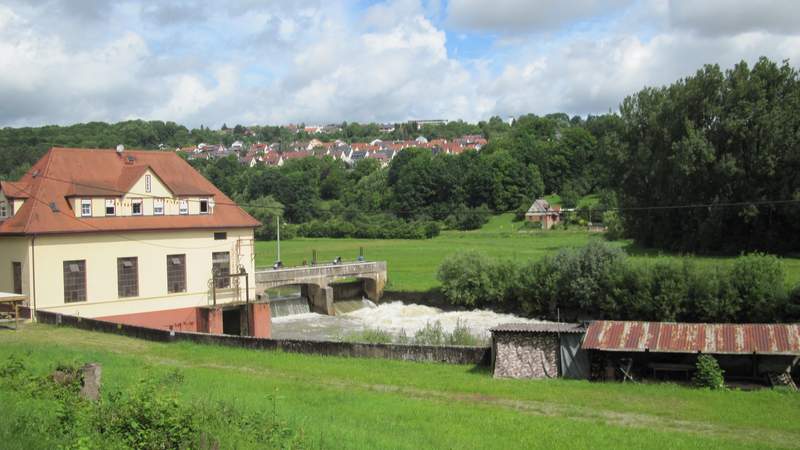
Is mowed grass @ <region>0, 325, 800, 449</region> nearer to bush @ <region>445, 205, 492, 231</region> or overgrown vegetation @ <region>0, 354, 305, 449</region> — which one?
overgrown vegetation @ <region>0, 354, 305, 449</region>

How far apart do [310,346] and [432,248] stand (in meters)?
54.5

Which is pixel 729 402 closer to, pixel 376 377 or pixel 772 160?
pixel 376 377

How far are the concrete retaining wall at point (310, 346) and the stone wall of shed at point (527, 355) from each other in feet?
4.48

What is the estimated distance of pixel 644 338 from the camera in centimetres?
2730

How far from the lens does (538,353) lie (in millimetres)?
28219

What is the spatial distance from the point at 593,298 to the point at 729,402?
25668mm

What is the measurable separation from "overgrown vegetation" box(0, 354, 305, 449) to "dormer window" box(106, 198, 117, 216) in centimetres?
2747

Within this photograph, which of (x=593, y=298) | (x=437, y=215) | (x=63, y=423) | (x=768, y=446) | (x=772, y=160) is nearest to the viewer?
(x=63, y=423)

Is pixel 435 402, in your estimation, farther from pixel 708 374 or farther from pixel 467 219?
pixel 467 219

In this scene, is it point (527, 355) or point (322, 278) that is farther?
point (322, 278)

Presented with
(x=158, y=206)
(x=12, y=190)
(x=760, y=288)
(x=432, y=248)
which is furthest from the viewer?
(x=432, y=248)

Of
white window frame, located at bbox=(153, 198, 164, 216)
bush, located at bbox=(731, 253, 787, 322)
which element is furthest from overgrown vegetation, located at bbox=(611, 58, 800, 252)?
white window frame, located at bbox=(153, 198, 164, 216)

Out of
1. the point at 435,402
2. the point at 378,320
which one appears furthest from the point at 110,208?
the point at 435,402

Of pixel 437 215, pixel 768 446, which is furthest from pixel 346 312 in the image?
pixel 437 215
